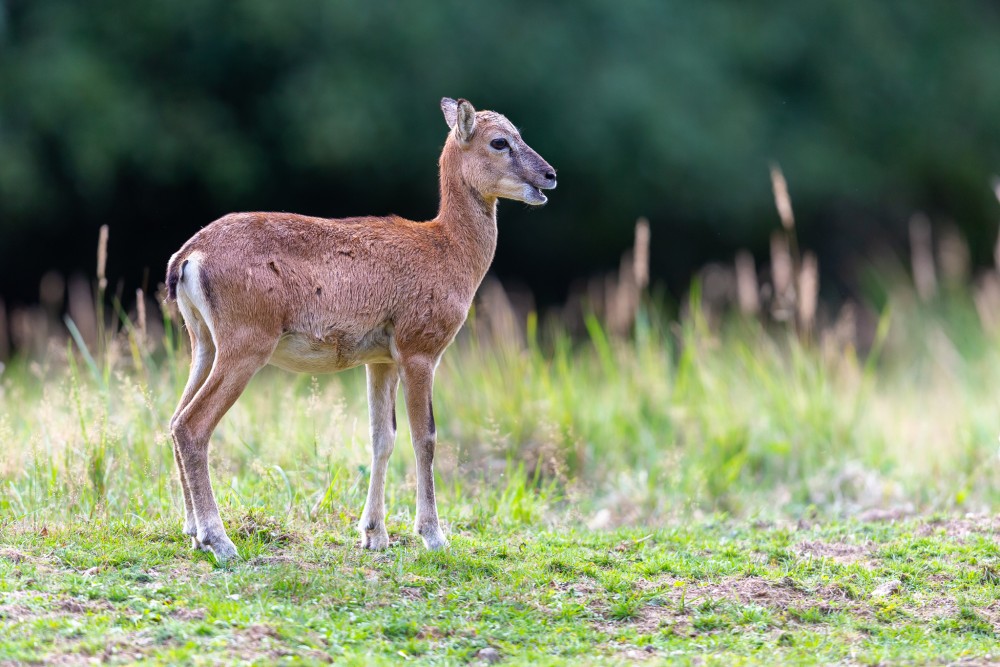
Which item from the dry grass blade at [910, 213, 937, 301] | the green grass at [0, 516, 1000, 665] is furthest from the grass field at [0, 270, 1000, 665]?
the dry grass blade at [910, 213, 937, 301]

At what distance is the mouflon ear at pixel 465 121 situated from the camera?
6.57 meters

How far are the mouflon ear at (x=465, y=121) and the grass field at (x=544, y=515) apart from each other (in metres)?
1.61

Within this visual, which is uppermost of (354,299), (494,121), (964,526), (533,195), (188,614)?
(494,121)

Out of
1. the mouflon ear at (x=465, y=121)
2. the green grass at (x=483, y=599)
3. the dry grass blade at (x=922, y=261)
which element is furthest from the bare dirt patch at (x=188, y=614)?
the dry grass blade at (x=922, y=261)

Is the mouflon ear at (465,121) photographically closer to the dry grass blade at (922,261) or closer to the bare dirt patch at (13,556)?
the bare dirt patch at (13,556)

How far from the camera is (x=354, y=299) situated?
6.07 meters

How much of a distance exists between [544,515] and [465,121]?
2.45 m

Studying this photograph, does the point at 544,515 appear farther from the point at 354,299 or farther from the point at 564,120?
the point at 564,120

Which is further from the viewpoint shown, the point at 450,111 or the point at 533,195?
the point at 450,111

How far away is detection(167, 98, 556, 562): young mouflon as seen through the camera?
18.7 feet

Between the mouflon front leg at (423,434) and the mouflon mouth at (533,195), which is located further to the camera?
the mouflon mouth at (533,195)

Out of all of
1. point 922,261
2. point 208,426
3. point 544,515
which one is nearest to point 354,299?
point 208,426

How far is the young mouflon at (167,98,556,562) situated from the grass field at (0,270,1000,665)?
20.4 inches

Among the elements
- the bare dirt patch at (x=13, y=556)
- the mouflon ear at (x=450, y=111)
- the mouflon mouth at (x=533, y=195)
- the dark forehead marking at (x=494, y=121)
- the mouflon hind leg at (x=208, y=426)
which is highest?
the mouflon ear at (x=450, y=111)
